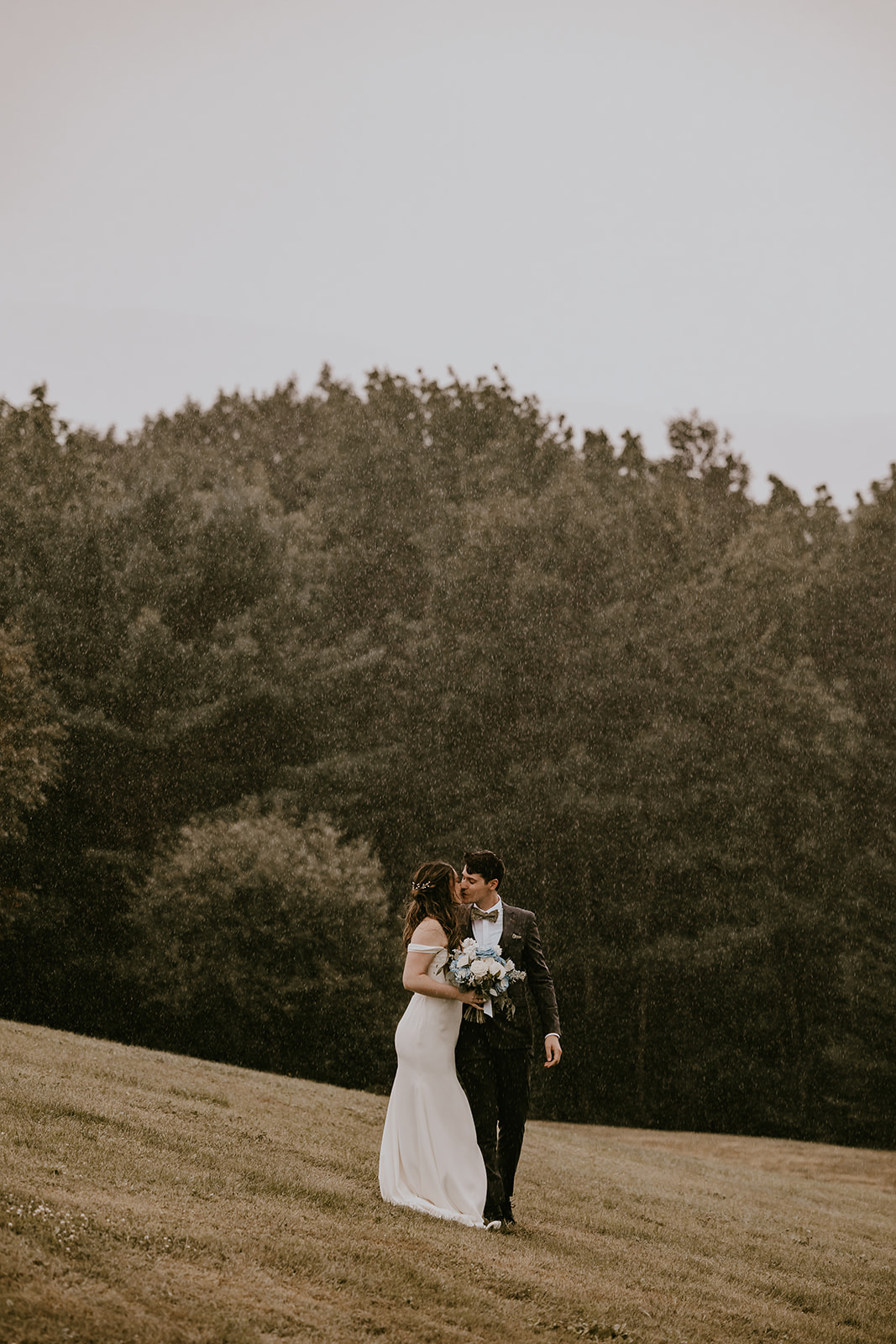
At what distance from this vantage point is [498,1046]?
25.1 ft

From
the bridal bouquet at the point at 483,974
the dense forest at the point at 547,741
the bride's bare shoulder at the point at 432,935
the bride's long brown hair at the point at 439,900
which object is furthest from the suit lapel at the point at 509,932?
the dense forest at the point at 547,741

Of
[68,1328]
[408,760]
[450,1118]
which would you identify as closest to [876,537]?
[408,760]

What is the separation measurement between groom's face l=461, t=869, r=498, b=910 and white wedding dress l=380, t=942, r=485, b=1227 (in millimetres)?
345

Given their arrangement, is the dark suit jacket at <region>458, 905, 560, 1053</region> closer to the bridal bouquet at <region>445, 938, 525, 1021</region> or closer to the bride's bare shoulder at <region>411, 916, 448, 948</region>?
the bridal bouquet at <region>445, 938, 525, 1021</region>

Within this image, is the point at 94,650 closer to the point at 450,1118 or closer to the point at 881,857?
the point at 881,857

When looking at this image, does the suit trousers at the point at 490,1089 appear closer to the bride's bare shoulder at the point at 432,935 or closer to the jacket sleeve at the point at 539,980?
the jacket sleeve at the point at 539,980

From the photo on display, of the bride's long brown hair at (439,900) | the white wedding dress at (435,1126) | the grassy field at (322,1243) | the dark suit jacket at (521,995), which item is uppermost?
the bride's long brown hair at (439,900)

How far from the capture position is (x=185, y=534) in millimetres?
31828

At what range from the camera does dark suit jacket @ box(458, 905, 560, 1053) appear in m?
7.61

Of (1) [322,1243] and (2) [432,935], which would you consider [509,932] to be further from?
(1) [322,1243]

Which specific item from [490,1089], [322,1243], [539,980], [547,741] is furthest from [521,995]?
[547,741]

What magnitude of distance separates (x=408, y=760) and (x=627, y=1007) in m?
8.42

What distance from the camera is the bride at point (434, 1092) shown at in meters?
7.54

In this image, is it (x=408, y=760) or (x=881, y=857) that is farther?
(x=408, y=760)
